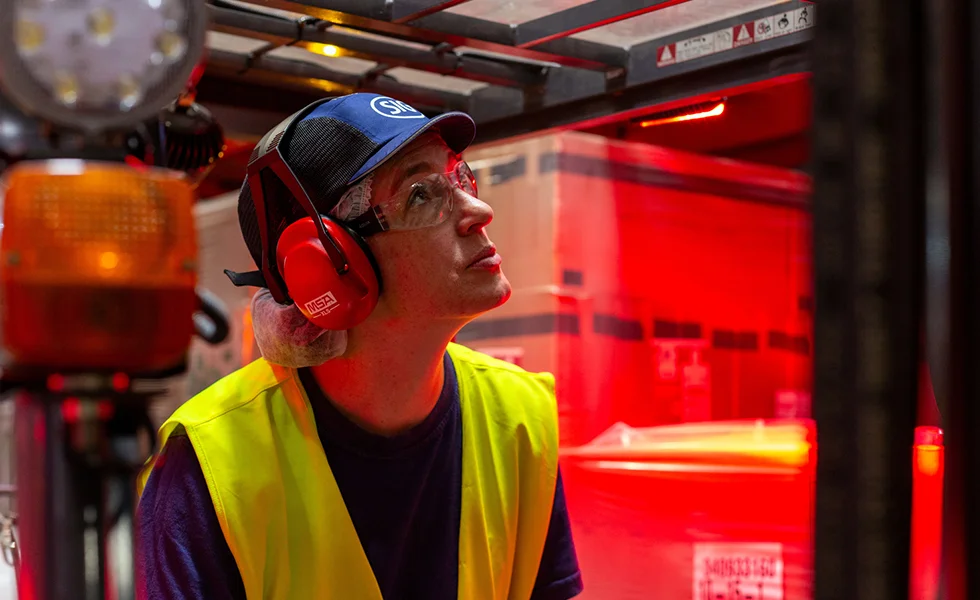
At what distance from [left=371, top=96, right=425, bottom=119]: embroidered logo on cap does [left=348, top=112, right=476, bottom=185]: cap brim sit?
47 mm

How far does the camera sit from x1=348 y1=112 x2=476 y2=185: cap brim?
187 centimetres

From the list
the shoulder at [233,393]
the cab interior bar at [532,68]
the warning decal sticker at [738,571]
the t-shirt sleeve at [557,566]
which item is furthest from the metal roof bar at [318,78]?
the warning decal sticker at [738,571]

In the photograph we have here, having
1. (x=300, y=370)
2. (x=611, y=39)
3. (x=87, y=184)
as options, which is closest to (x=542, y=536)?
(x=300, y=370)

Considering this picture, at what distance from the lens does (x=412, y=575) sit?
2.03m

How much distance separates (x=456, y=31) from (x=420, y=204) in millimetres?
334

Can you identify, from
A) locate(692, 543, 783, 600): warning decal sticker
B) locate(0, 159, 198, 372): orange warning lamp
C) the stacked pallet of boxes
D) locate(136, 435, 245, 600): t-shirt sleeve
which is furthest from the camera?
the stacked pallet of boxes

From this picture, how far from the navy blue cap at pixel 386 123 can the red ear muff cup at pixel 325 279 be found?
12cm

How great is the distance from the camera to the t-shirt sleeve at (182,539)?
5.93 feet

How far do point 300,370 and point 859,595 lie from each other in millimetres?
1533

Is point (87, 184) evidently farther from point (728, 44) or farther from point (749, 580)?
point (749, 580)

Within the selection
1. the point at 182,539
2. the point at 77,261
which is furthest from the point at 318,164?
the point at 77,261

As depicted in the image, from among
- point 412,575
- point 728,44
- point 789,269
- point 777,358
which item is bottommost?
point 412,575

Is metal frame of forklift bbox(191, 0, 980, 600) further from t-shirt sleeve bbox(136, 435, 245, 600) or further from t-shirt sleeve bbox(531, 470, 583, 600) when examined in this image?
t-shirt sleeve bbox(531, 470, 583, 600)

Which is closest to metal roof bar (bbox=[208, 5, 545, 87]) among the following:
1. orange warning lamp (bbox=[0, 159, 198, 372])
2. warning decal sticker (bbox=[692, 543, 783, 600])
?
warning decal sticker (bbox=[692, 543, 783, 600])
